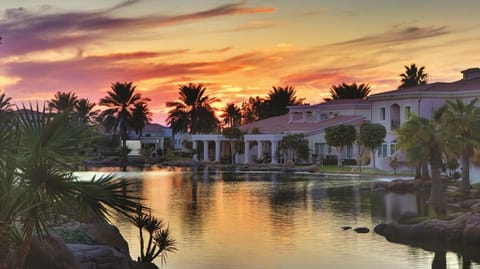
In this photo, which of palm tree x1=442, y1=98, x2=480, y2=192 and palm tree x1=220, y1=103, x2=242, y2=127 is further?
palm tree x1=220, y1=103, x2=242, y2=127

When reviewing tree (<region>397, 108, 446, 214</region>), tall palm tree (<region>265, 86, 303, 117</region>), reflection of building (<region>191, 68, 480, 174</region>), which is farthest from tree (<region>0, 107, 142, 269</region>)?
tall palm tree (<region>265, 86, 303, 117</region>)

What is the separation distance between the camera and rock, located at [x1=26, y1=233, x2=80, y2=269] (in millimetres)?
12047

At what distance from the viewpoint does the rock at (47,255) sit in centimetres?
1205

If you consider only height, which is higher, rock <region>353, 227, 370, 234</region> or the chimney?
the chimney

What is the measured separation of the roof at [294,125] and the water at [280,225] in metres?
28.6

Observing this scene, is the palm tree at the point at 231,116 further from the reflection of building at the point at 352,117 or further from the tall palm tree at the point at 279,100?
the reflection of building at the point at 352,117

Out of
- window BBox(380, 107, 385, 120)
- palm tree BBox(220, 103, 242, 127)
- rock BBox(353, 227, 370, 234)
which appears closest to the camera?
rock BBox(353, 227, 370, 234)

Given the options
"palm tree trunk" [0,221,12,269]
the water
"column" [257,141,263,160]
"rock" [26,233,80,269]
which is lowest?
the water

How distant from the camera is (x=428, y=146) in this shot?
1166 inches

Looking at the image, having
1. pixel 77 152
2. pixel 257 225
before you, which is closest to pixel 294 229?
pixel 257 225

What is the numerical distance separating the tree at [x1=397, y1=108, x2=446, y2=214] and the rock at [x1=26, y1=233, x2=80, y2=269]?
67.0ft

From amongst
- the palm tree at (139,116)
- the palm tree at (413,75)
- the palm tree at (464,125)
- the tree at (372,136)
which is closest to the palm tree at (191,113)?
the palm tree at (139,116)

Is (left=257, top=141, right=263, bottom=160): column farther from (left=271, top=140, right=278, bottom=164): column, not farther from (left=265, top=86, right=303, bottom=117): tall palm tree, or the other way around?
(left=265, top=86, right=303, bottom=117): tall palm tree

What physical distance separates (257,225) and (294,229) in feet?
5.99
